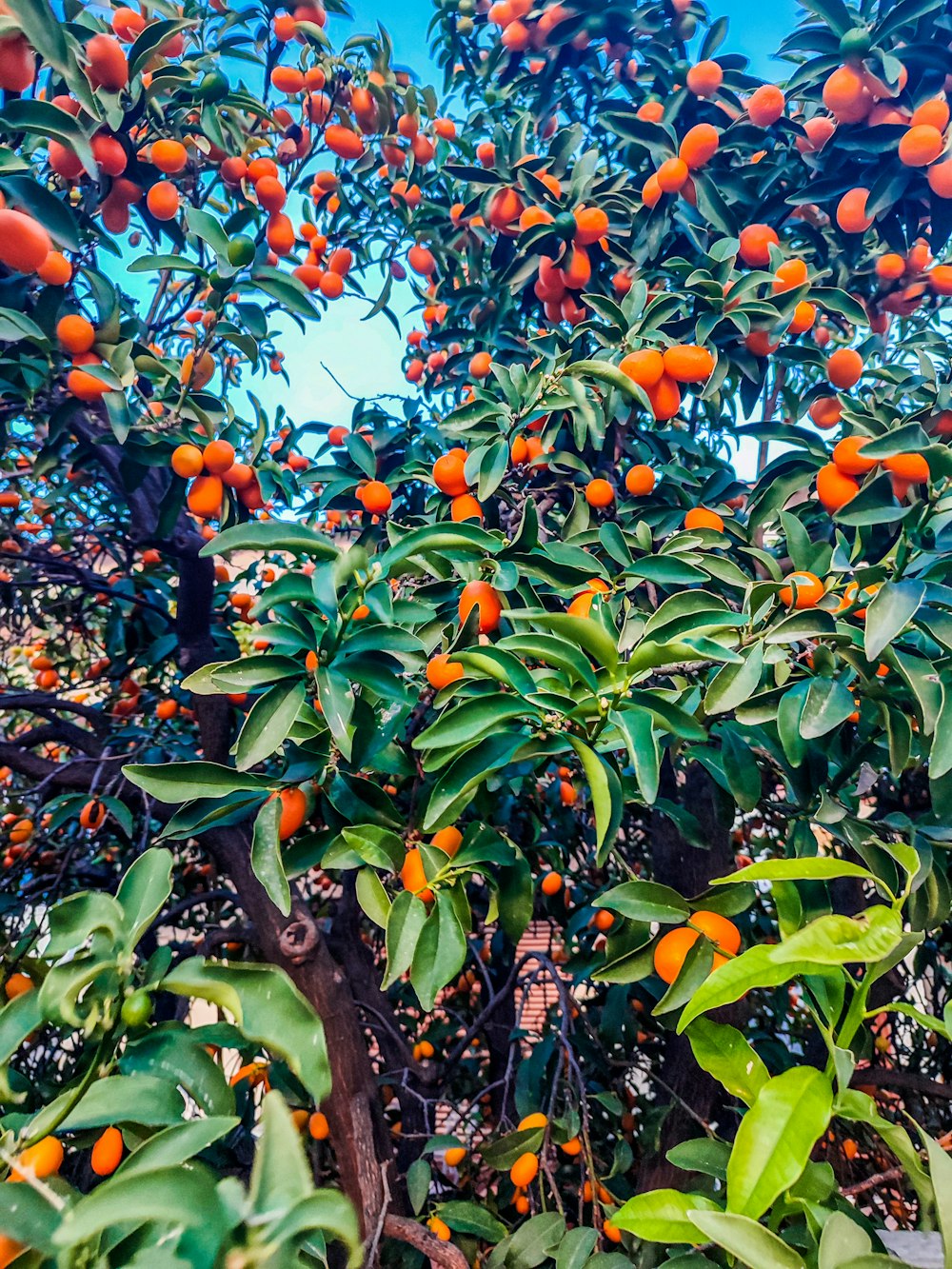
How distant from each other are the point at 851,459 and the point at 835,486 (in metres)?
0.04

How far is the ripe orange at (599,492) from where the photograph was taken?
1.15m

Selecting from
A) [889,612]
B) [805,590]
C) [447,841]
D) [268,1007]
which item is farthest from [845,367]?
[268,1007]

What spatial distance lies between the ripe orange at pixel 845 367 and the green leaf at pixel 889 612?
0.62m

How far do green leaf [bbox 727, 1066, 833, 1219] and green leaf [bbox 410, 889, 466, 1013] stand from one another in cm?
26

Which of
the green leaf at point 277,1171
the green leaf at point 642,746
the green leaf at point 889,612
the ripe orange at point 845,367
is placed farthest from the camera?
the ripe orange at point 845,367

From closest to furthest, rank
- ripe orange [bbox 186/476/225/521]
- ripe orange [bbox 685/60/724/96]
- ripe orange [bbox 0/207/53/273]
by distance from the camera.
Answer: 1. ripe orange [bbox 0/207/53/273]
2. ripe orange [bbox 186/476/225/521]
3. ripe orange [bbox 685/60/724/96]

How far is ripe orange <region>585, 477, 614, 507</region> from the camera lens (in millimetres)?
1146

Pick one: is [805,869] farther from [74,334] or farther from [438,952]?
[74,334]

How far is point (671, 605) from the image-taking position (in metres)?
0.74

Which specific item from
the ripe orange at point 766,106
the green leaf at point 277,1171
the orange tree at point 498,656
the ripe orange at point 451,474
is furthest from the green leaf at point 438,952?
the ripe orange at point 766,106

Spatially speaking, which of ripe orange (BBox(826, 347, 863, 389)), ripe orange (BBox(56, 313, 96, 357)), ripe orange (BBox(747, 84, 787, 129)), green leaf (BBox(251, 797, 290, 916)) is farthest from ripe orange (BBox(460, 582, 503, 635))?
ripe orange (BBox(747, 84, 787, 129))

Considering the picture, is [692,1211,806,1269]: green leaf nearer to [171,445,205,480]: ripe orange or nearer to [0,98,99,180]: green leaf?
[171,445,205,480]: ripe orange

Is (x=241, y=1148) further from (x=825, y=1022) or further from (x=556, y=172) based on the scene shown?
(x=556, y=172)

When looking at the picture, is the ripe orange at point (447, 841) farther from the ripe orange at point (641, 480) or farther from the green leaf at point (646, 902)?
the ripe orange at point (641, 480)
